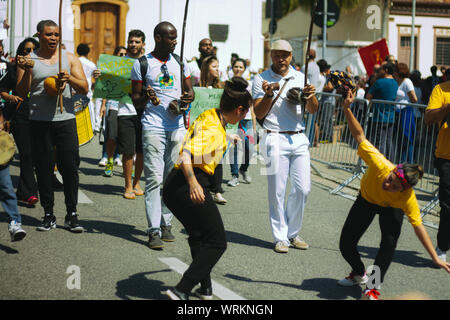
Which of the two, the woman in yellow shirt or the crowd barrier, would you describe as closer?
the woman in yellow shirt

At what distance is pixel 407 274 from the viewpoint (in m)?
6.07

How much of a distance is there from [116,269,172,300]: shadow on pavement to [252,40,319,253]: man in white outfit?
1.64 m

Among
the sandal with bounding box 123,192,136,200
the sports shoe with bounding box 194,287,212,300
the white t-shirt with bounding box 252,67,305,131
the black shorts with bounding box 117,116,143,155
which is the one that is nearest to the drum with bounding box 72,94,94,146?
the black shorts with bounding box 117,116,143,155

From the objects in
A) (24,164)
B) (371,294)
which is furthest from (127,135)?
(371,294)

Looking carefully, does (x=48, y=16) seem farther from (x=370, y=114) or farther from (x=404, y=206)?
(x=404, y=206)

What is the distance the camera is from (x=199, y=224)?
15.6 ft

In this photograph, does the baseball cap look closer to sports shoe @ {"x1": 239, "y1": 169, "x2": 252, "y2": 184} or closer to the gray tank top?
the gray tank top

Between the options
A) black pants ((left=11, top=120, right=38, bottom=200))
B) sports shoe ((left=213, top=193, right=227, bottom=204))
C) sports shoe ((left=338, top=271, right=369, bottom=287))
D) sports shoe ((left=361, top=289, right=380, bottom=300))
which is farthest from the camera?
sports shoe ((left=213, top=193, right=227, bottom=204))

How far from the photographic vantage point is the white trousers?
6.63 m

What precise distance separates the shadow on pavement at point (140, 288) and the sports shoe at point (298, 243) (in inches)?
72.3

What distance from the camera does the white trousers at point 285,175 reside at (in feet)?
21.7
